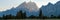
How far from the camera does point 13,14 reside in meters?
Result: 2.98

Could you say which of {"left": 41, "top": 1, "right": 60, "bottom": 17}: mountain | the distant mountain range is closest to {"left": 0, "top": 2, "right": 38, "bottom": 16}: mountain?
the distant mountain range

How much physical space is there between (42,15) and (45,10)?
13cm

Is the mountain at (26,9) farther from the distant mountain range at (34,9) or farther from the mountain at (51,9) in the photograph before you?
the mountain at (51,9)

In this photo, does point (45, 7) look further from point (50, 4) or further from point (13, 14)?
point (13, 14)

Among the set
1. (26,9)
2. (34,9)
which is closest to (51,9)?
(34,9)

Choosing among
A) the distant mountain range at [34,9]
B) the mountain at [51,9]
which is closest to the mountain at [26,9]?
the distant mountain range at [34,9]

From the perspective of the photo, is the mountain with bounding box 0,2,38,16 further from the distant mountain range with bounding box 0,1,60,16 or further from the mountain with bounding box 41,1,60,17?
the mountain with bounding box 41,1,60,17

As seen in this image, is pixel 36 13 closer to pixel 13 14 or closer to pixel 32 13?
Result: pixel 32 13

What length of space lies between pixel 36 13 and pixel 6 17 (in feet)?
2.26

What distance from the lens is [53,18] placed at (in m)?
2.89

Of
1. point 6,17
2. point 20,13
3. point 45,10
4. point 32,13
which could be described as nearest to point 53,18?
point 45,10

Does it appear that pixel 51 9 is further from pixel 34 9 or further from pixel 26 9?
pixel 26 9

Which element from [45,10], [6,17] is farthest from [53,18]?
[6,17]

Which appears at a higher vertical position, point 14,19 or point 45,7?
point 45,7
